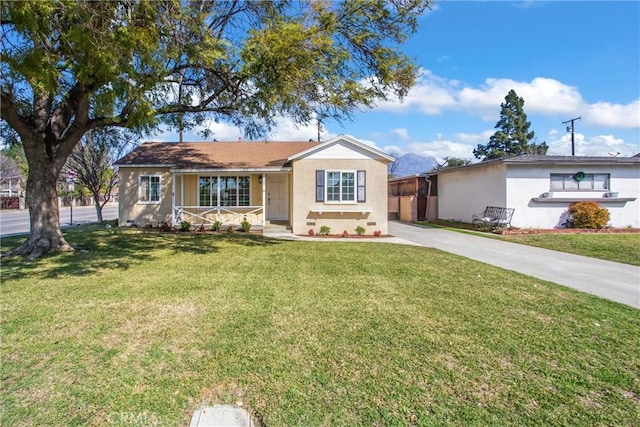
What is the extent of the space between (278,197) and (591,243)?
42.4 ft

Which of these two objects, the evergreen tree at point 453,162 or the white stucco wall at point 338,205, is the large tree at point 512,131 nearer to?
the evergreen tree at point 453,162

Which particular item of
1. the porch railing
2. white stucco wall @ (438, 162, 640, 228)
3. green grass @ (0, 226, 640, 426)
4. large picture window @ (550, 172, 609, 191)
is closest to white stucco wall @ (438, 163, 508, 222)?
white stucco wall @ (438, 162, 640, 228)

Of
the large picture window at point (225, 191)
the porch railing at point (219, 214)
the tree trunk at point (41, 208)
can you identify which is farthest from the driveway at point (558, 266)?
the tree trunk at point (41, 208)

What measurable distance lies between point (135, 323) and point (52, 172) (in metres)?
7.40

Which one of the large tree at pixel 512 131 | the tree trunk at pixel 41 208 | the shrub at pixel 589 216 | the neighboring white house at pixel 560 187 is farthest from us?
the large tree at pixel 512 131

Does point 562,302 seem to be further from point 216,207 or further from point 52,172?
point 216,207

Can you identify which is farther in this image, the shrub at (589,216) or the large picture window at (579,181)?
the large picture window at (579,181)

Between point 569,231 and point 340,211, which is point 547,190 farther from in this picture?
point 340,211

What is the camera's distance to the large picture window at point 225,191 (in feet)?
55.5

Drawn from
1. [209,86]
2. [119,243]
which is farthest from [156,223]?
[209,86]

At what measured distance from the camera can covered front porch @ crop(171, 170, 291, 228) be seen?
16.3 m

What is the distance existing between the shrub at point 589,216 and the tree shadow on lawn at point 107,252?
44.7 ft

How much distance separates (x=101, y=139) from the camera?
16.1m

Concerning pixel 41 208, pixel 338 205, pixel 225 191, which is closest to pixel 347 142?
pixel 338 205
